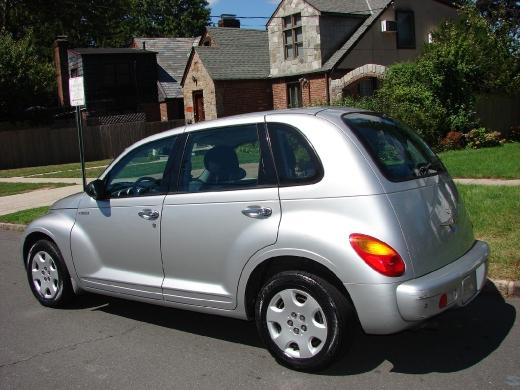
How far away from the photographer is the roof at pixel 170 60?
3906cm

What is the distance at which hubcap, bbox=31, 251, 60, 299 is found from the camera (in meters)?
5.85

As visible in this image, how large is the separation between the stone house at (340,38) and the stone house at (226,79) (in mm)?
1801

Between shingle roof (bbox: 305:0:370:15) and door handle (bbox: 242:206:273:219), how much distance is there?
2400 cm

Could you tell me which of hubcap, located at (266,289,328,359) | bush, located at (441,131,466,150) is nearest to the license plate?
hubcap, located at (266,289,328,359)

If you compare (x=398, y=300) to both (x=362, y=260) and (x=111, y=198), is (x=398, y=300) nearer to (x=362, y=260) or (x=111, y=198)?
(x=362, y=260)

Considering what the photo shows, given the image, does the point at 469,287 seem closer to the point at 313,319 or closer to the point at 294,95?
the point at 313,319

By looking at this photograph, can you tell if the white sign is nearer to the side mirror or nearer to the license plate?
the side mirror

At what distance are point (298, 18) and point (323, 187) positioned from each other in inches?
1006

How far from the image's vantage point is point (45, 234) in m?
5.80

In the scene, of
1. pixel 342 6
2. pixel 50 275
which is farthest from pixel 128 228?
pixel 342 6

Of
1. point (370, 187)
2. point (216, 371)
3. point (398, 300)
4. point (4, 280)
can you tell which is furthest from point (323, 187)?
point (4, 280)

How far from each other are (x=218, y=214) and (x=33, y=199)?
1181 centimetres

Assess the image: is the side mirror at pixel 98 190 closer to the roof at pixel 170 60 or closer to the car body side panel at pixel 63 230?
the car body side panel at pixel 63 230

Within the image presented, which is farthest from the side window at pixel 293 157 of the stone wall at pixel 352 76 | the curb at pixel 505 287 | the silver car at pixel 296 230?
the stone wall at pixel 352 76
